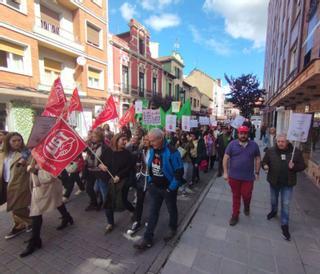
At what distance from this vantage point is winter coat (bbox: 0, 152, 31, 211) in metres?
3.04

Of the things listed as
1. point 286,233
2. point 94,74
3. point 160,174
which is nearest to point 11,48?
point 94,74

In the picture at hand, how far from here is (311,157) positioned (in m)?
6.85

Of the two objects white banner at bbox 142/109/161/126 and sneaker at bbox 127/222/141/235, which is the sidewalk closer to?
sneaker at bbox 127/222/141/235

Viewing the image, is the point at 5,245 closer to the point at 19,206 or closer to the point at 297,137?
the point at 19,206

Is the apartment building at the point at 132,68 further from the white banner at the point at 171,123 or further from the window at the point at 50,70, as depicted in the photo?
the white banner at the point at 171,123

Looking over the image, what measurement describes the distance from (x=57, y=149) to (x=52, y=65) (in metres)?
11.6

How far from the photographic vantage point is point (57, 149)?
272cm

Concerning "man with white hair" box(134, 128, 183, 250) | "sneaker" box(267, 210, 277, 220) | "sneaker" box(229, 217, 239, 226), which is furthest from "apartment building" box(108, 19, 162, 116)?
"sneaker" box(267, 210, 277, 220)

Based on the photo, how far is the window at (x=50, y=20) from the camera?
36.7 feet

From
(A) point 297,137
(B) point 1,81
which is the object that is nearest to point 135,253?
(A) point 297,137

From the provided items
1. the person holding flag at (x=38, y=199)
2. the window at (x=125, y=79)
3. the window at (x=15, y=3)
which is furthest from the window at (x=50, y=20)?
the person holding flag at (x=38, y=199)

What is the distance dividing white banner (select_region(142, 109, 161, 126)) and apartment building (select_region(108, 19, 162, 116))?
10.4 m

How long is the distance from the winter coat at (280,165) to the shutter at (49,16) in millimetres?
13732

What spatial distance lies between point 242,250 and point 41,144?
3284 mm
